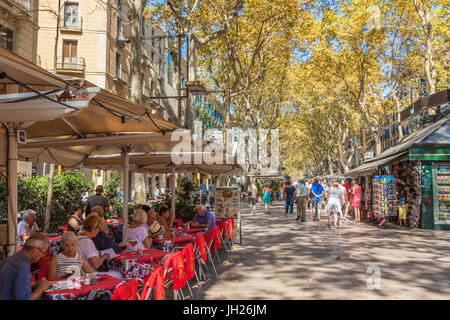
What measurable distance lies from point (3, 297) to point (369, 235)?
11.6m

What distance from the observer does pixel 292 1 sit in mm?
18188

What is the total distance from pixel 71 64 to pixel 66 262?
27.9 metres

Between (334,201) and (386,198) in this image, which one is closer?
(386,198)

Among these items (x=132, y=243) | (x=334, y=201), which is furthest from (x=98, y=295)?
(x=334, y=201)

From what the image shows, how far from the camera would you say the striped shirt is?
476 cm

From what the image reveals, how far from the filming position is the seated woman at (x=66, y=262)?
4.70m

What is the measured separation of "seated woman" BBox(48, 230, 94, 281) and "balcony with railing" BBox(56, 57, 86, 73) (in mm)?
27106

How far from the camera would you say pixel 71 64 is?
30078 millimetres

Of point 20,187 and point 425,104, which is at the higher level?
point 425,104

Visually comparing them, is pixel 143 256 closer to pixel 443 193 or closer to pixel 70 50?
pixel 443 193

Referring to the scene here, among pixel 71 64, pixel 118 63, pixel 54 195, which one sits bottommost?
pixel 54 195

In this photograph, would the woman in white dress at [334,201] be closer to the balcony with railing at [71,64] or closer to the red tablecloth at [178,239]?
the red tablecloth at [178,239]
